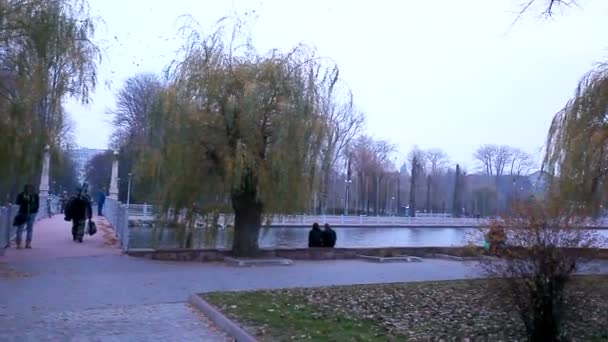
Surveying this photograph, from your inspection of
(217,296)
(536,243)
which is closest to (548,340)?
(536,243)

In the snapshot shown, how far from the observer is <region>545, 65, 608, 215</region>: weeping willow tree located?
64.7 feet

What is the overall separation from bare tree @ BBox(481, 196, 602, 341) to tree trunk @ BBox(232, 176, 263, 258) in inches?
431

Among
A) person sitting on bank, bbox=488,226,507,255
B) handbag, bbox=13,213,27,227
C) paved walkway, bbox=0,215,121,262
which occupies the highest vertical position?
person sitting on bank, bbox=488,226,507,255

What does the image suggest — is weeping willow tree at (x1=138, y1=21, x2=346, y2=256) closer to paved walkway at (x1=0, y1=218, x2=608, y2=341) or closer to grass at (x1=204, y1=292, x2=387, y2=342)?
paved walkway at (x1=0, y1=218, x2=608, y2=341)

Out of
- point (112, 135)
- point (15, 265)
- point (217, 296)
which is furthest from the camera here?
point (112, 135)

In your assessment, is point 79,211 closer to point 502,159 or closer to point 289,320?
point 289,320

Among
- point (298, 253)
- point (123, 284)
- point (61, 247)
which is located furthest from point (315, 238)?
point (123, 284)

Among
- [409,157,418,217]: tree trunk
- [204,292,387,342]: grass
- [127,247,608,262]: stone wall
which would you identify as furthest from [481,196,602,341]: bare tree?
[409,157,418,217]: tree trunk

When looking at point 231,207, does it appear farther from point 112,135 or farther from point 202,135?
point 112,135

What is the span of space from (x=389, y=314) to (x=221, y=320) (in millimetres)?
2533

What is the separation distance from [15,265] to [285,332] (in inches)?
360

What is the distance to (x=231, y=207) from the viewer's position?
19750 millimetres

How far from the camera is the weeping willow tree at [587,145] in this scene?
19734 millimetres

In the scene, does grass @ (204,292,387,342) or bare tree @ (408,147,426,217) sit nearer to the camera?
grass @ (204,292,387,342)
